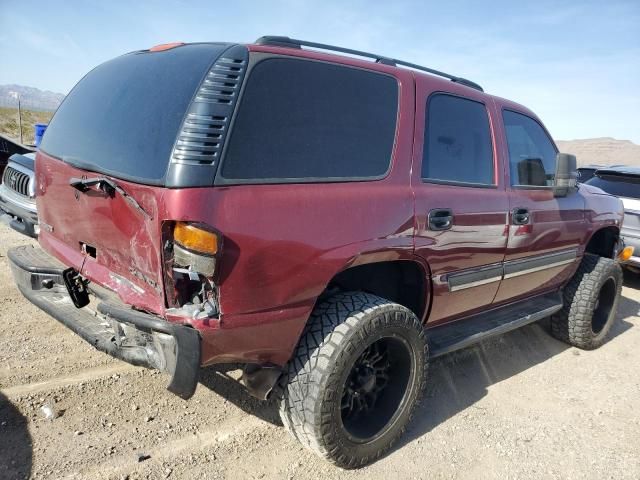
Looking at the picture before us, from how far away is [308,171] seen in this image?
2.18 m

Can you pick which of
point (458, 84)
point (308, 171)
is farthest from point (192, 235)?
point (458, 84)

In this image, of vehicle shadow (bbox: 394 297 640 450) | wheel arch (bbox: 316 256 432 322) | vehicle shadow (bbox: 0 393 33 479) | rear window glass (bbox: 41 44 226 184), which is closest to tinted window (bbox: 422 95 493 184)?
wheel arch (bbox: 316 256 432 322)

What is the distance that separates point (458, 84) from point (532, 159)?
3.10ft

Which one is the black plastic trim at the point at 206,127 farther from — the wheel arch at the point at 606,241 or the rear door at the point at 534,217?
the wheel arch at the point at 606,241

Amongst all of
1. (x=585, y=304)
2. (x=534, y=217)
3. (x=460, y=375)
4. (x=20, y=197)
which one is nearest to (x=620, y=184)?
(x=585, y=304)

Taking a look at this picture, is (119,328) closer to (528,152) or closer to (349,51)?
(349,51)

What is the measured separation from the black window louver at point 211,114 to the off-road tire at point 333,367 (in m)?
0.97

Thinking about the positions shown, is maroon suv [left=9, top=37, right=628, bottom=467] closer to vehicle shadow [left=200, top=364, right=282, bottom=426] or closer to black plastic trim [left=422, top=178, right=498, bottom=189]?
black plastic trim [left=422, top=178, right=498, bottom=189]

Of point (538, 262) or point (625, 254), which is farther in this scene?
point (625, 254)

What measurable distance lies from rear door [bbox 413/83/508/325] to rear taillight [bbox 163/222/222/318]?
1158 millimetres

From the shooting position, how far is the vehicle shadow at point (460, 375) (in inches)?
116

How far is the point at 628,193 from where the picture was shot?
645 cm

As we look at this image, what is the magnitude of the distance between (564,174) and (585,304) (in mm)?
1313

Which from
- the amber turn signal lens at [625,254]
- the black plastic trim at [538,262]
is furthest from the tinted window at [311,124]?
the amber turn signal lens at [625,254]
